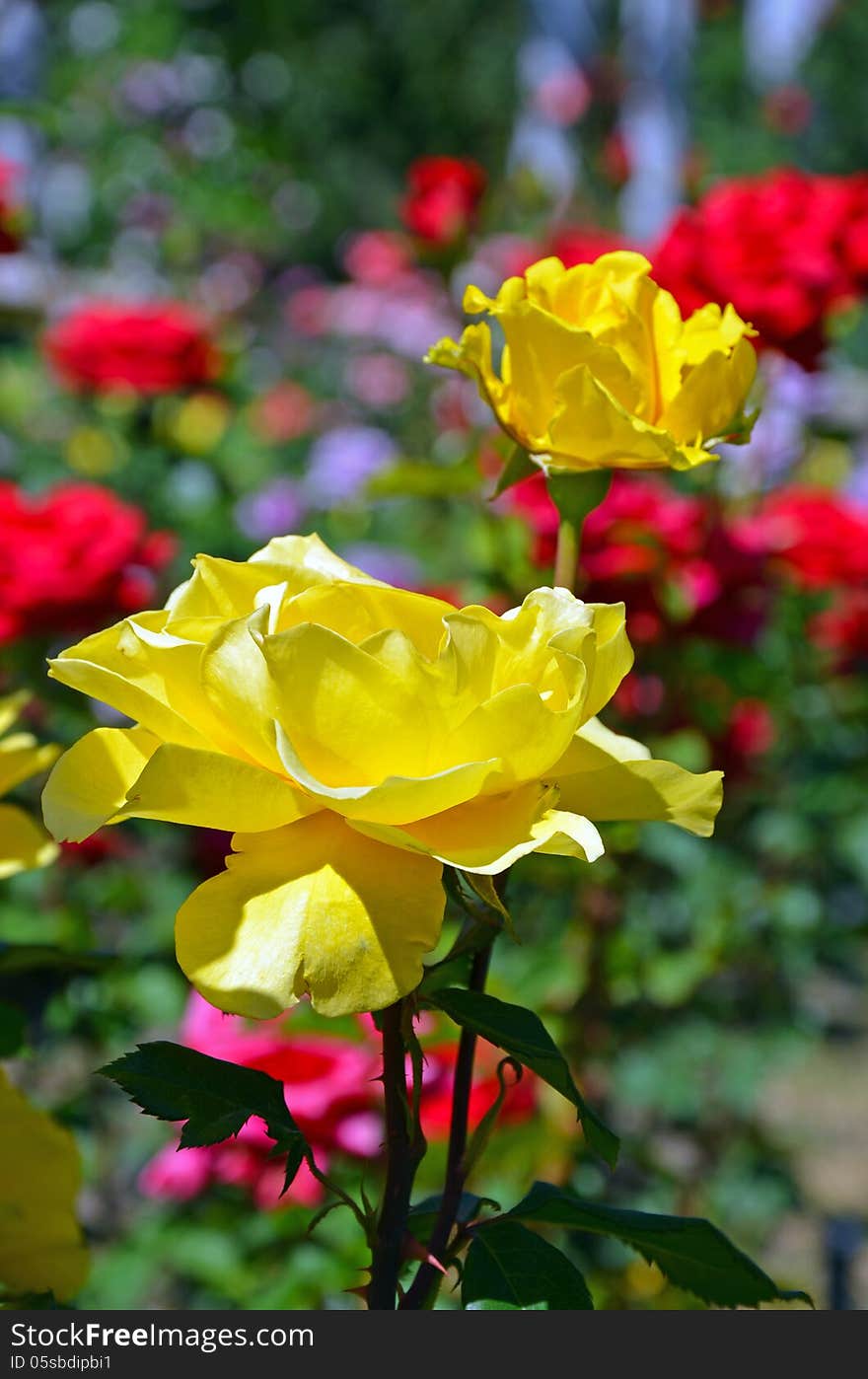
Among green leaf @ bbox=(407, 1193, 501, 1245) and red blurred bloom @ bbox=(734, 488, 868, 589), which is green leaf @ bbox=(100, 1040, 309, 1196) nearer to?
green leaf @ bbox=(407, 1193, 501, 1245)

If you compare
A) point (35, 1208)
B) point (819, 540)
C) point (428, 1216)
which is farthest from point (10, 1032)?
point (819, 540)

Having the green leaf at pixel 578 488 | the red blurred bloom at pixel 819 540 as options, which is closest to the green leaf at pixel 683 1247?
the green leaf at pixel 578 488

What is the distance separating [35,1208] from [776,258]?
1.01 meters

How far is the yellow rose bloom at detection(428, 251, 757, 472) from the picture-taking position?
52 centimetres

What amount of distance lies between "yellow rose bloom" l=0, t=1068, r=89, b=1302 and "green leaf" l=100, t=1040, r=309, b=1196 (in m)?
0.17

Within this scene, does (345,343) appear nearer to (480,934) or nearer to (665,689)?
(665,689)

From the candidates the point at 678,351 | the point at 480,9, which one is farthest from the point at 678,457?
the point at 480,9

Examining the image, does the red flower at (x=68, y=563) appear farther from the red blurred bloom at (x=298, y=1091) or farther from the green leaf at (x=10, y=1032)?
the green leaf at (x=10, y=1032)

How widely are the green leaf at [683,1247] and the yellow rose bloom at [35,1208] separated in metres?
0.21

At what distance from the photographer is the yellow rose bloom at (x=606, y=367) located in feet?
1.70

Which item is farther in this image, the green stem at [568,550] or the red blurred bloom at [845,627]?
the red blurred bloom at [845,627]

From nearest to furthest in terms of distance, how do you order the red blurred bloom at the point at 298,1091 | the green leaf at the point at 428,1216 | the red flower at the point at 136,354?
the green leaf at the point at 428,1216, the red blurred bloom at the point at 298,1091, the red flower at the point at 136,354

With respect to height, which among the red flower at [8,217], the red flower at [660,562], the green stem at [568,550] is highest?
the green stem at [568,550]

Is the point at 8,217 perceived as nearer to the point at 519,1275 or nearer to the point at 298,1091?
the point at 298,1091
